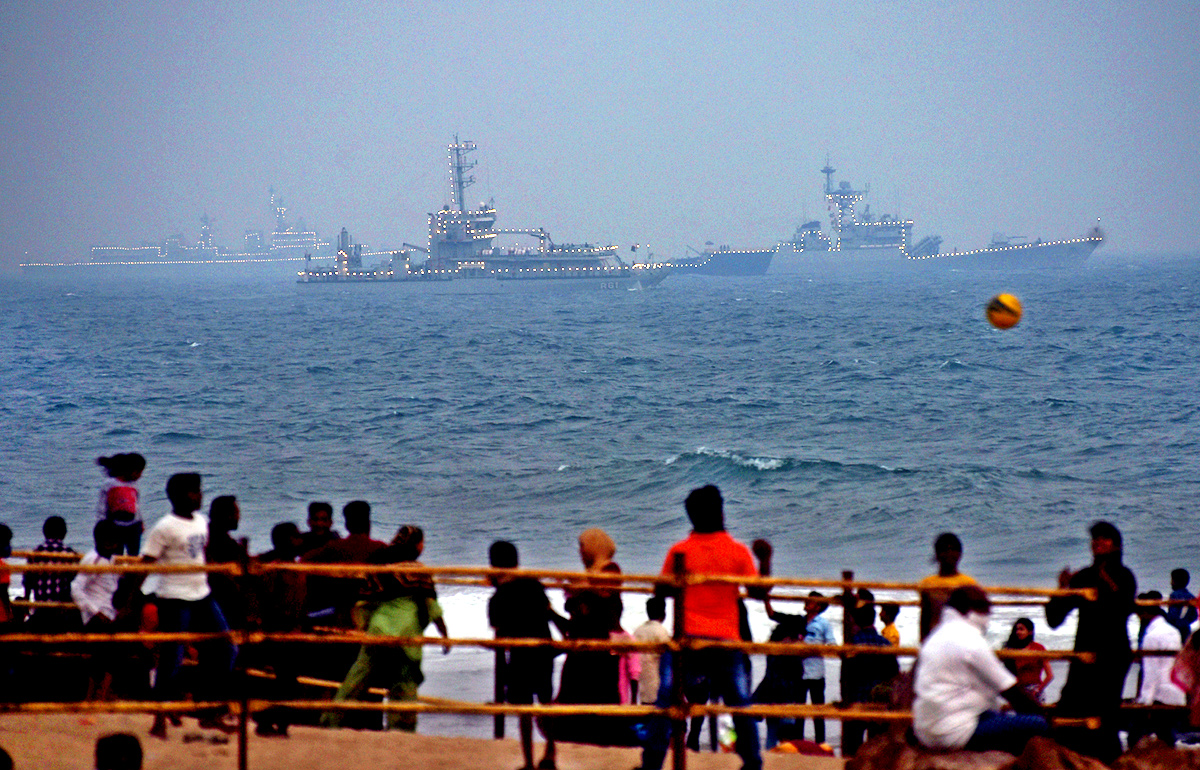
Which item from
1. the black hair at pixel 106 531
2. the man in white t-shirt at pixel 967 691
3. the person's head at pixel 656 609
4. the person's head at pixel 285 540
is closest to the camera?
the man in white t-shirt at pixel 967 691

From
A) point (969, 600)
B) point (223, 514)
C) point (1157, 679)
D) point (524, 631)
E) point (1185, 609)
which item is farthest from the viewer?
point (1185, 609)

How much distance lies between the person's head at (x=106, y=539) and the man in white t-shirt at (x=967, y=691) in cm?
379

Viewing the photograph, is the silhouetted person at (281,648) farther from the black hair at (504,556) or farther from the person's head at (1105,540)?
the person's head at (1105,540)

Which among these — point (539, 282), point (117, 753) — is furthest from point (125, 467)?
point (539, 282)

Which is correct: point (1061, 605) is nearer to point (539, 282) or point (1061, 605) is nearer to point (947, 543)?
point (947, 543)

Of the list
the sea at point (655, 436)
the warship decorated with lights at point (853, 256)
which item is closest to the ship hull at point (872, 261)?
the warship decorated with lights at point (853, 256)

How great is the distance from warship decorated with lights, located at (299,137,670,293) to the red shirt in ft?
407

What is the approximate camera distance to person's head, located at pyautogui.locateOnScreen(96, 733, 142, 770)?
3975 millimetres

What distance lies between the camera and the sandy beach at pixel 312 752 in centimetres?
515

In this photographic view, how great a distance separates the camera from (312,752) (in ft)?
17.3

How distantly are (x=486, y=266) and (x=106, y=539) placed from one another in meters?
127

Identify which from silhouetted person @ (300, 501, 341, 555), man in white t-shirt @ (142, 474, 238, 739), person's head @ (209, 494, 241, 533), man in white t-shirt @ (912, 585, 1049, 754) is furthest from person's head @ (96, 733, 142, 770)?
man in white t-shirt @ (912, 585, 1049, 754)

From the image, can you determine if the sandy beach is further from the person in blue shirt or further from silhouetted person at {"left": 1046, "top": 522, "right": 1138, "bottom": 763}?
the person in blue shirt

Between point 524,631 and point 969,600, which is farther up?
point 969,600
